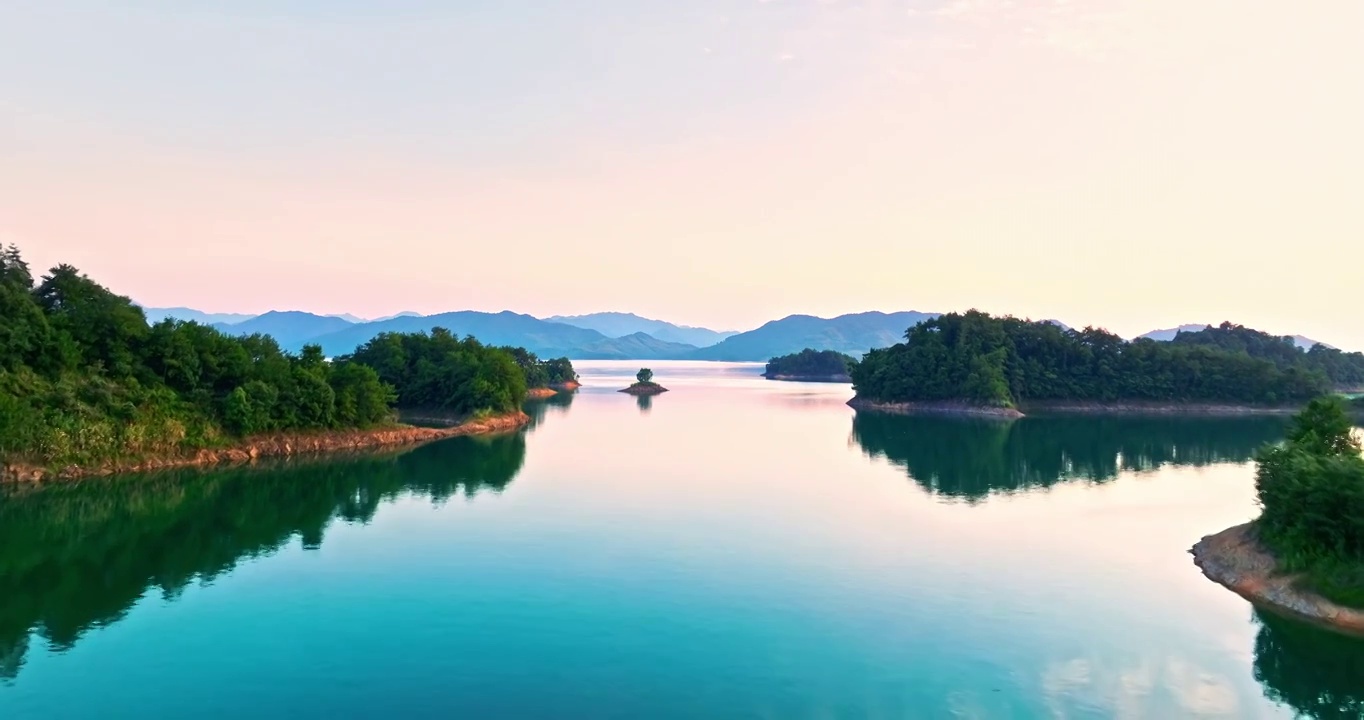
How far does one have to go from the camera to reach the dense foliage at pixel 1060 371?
263ft

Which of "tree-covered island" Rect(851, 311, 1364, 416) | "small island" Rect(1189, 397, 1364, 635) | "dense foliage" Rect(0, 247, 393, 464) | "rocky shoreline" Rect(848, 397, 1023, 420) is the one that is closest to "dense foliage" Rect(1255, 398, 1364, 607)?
"small island" Rect(1189, 397, 1364, 635)

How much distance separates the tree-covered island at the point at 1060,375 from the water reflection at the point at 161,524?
53091 mm

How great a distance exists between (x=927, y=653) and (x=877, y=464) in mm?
29412

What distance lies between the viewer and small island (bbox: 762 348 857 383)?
154 meters

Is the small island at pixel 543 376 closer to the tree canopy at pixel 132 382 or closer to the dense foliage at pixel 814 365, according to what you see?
the tree canopy at pixel 132 382

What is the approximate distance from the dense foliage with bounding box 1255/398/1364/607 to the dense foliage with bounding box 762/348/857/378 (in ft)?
431

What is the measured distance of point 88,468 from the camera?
31547 mm

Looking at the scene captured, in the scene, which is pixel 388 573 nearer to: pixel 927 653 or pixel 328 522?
pixel 328 522

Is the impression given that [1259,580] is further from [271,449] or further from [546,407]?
[546,407]

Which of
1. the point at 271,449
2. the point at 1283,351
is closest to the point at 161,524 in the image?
the point at 271,449

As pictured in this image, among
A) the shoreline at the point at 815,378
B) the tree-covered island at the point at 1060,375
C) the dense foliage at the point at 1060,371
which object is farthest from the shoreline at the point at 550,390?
the shoreline at the point at 815,378

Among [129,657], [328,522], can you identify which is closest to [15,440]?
[328,522]

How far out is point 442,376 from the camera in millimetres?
60312

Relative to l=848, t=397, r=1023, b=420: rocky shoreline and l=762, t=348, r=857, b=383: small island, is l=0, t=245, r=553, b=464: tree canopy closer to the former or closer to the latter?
l=848, t=397, r=1023, b=420: rocky shoreline
